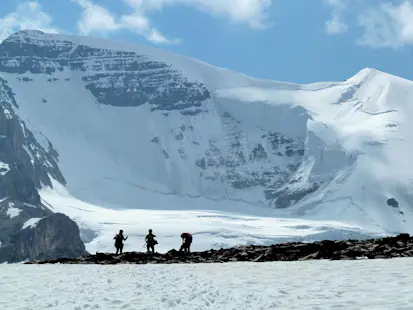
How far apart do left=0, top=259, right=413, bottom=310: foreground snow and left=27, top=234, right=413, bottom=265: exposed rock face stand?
288 cm

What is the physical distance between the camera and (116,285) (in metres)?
27.5

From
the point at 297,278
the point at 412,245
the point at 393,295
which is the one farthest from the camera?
the point at 412,245

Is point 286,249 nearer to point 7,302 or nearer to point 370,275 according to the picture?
point 370,275

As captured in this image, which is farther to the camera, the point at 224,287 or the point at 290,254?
the point at 290,254

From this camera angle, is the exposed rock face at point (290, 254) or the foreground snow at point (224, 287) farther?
the exposed rock face at point (290, 254)

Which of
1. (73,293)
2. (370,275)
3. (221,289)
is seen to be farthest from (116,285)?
(370,275)

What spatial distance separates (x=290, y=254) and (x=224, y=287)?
12969 mm

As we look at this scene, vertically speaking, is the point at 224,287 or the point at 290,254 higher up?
the point at 290,254

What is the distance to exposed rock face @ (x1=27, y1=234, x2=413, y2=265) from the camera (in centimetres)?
3531

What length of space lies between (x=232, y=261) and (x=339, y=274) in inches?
434

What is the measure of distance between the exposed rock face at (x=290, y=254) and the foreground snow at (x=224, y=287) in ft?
9.44

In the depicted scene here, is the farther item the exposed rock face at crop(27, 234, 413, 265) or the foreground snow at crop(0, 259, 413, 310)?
the exposed rock face at crop(27, 234, 413, 265)

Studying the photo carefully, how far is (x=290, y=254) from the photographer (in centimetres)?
3831

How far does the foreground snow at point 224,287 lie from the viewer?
71.2 feet
